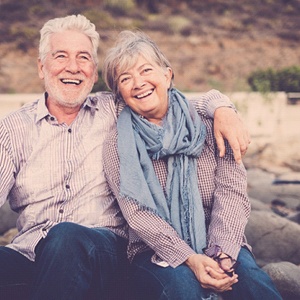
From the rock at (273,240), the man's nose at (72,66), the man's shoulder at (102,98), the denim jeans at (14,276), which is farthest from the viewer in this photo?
the rock at (273,240)

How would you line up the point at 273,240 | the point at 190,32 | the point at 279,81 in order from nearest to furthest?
the point at 273,240
the point at 279,81
the point at 190,32

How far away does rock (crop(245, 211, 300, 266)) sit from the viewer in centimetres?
488

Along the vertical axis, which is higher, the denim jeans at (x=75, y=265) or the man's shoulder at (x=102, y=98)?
the man's shoulder at (x=102, y=98)

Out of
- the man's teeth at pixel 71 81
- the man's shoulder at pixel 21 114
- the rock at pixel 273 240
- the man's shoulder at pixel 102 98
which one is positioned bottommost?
the rock at pixel 273 240

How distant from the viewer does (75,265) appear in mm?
2787

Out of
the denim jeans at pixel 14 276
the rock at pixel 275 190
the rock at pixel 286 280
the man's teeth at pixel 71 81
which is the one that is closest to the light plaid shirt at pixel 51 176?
the denim jeans at pixel 14 276

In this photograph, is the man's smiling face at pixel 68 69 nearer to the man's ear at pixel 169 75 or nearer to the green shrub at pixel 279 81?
the man's ear at pixel 169 75

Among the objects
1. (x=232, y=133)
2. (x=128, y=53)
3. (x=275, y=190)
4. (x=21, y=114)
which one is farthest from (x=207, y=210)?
(x=275, y=190)

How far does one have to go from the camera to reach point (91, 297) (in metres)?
3.04

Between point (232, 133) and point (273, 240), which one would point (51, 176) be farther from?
point (273, 240)

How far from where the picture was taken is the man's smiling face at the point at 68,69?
351 centimetres

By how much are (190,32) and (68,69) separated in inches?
837

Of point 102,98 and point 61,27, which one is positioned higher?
point 61,27

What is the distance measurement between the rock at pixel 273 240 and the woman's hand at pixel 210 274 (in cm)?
196
